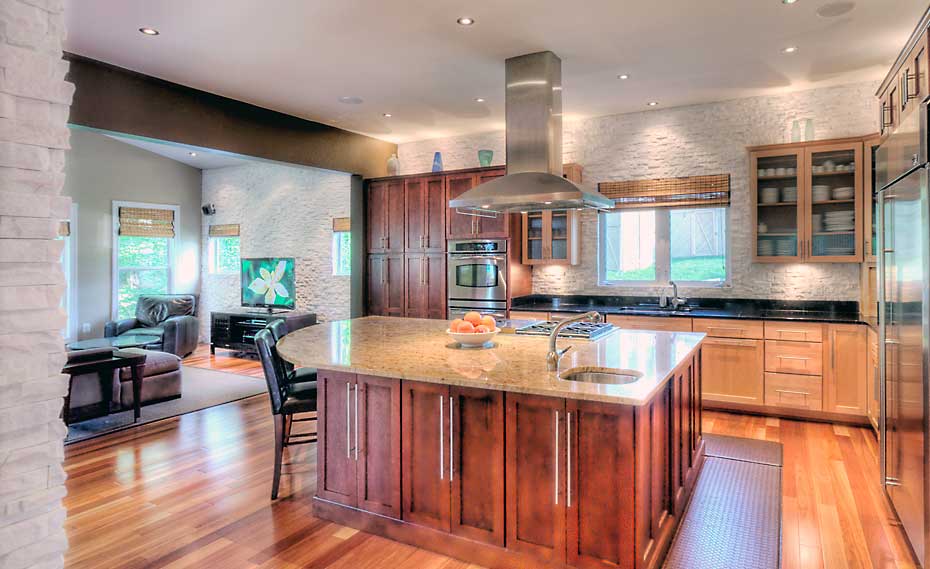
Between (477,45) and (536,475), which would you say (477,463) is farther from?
(477,45)

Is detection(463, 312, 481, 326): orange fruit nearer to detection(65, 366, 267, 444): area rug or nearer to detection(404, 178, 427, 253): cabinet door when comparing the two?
detection(404, 178, 427, 253): cabinet door

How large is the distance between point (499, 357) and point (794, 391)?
331 cm

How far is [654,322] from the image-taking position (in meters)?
5.20

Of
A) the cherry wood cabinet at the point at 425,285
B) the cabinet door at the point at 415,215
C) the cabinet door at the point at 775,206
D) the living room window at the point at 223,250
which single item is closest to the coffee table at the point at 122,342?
the living room window at the point at 223,250

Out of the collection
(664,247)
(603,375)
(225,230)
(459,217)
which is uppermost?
(225,230)

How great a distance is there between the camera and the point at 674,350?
302 centimetres

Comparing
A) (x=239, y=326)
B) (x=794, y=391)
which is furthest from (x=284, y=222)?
(x=794, y=391)

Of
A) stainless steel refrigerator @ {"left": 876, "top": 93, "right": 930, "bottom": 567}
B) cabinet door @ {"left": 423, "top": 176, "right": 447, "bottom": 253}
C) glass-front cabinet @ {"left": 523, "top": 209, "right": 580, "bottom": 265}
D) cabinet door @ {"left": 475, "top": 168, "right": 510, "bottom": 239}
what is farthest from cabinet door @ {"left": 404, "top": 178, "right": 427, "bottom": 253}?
stainless steel refrigerator @ {"left": 876, "top": 93, "right": 930, "bottom": 567}

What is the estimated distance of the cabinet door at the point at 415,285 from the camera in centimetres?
640

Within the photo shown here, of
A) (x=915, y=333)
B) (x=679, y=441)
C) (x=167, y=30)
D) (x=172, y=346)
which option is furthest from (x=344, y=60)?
(x=172, y=346)

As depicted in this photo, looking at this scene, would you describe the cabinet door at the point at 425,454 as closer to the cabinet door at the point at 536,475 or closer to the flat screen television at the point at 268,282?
the cabinet door at the point at 536,475

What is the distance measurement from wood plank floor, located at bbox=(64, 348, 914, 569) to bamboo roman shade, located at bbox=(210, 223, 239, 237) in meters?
5.23

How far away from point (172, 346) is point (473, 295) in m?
4.58

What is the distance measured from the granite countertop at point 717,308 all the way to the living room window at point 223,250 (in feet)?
18.3
